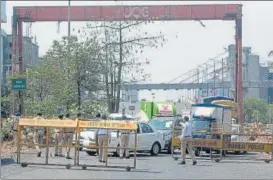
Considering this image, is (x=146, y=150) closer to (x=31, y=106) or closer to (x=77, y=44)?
(x=31, y=106)

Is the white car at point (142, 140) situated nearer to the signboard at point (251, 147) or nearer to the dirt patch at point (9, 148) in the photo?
the dirt patch at point (9, 148)

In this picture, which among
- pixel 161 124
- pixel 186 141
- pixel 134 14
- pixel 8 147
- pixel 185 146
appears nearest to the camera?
pixel 185 146

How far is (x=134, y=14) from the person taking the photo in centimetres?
4259

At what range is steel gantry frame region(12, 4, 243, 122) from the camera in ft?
140

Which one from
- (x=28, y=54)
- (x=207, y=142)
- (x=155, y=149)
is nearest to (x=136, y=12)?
(x=155, y=149)

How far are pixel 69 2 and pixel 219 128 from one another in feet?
54.6

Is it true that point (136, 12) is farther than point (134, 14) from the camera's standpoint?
Yes

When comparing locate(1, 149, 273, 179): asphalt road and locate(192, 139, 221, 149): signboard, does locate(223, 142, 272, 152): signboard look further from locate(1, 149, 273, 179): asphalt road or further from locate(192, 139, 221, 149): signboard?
locate(1, 149, 273, 179): asphalt road

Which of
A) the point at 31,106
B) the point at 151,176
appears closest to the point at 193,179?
the point at 151,176

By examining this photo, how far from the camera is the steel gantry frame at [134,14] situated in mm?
42594

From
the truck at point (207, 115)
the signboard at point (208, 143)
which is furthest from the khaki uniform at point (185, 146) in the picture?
the truck at point (207, 115)

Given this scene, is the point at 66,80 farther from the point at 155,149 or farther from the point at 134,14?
the point at 155,149

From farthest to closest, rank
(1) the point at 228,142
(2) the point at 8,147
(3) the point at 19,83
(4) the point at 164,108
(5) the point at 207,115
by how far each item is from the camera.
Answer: (4) the point at 164,108 → (5) the point at 207,115 → (2) the point at 8,147 → (1) the point at 228,142 → (3) the point at 19,83

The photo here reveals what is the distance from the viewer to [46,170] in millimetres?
18109
